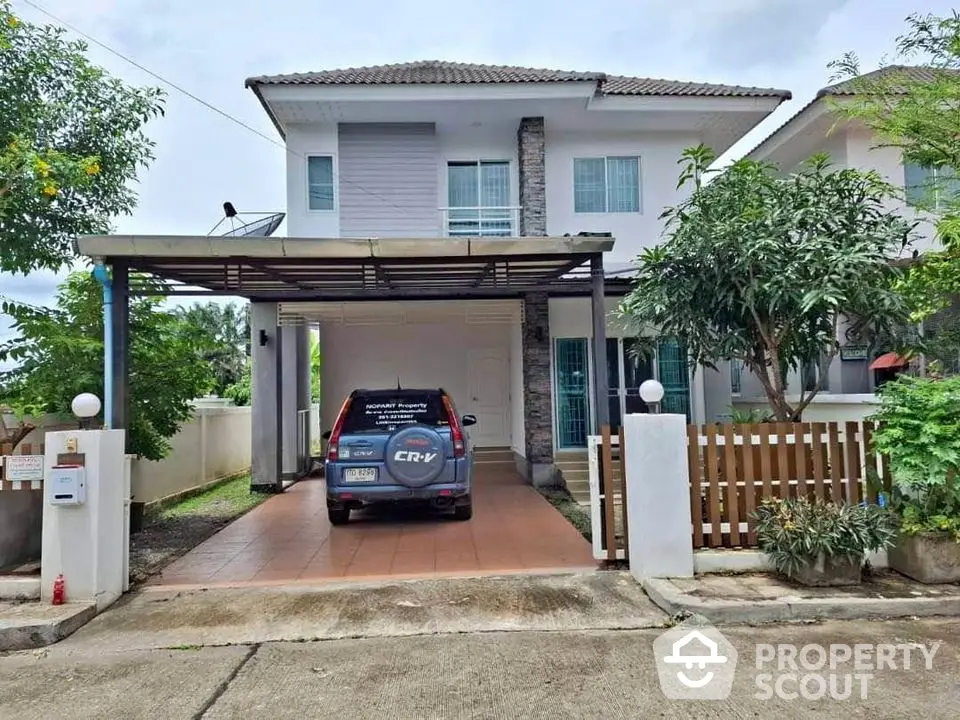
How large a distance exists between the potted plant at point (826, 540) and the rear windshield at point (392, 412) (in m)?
4.15

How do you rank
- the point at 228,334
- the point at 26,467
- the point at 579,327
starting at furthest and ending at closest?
1. the point at 228,334
2. the point at 579,327
3. the point at 26,467

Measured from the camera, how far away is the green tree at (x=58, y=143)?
24.0 feet

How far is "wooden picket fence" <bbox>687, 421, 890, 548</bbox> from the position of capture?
19.7ft

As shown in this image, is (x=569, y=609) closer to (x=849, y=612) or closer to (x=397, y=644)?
(x=397, y=644)

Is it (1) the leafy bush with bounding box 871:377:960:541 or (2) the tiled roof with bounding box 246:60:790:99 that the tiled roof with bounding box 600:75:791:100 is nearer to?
(2) the tiled roof with bounding box 246:60:790:99

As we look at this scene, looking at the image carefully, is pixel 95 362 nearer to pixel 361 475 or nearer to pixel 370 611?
pixel 361 475

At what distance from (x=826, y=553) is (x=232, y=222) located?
9604 mm

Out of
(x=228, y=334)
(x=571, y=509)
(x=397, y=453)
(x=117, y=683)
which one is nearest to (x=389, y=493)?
(x=397, y=453)

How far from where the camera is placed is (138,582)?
242 inches

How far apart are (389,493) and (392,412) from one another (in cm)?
102

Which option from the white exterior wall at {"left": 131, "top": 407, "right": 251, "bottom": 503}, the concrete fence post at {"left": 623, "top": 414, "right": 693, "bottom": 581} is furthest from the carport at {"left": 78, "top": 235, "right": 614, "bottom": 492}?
the white exterior wall at {"left": 131, "top": 407, "right": 251, "bottom": 503}

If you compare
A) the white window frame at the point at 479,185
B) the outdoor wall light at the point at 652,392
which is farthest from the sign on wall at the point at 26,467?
the white window frame at the point at 479,185

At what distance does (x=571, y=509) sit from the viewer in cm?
950

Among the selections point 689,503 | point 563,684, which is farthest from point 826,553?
point 563,684
